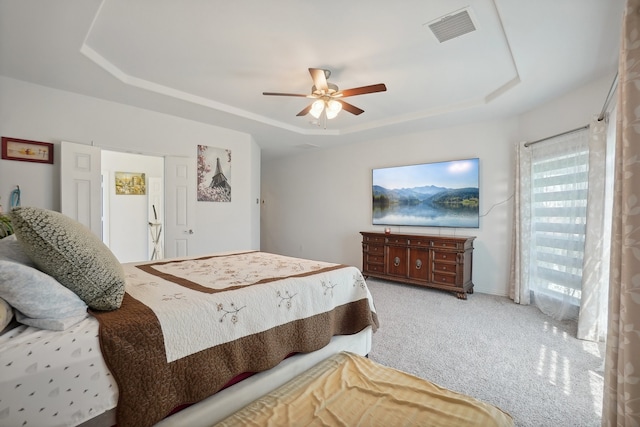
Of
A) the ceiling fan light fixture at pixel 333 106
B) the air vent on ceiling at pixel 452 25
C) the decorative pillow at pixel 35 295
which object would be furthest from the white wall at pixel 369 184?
the decorative pillow at pixel 35 295

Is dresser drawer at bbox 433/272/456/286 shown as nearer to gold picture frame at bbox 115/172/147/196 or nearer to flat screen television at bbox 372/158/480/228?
flat screen television at bbox 372/158/480/228

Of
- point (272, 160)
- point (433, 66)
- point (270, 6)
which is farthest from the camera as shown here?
point (272, 160)

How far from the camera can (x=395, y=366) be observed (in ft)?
7.28

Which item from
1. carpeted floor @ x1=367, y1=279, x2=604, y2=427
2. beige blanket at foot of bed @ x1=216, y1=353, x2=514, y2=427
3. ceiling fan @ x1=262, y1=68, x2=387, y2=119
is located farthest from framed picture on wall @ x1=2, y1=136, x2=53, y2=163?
carpeted floor @ x1=367, y1=279, x2=604, y2=427

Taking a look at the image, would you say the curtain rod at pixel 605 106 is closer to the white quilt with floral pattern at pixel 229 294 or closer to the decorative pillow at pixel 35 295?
the white quilt with floral pattern at pixel 229 294

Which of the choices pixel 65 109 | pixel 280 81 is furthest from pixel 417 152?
pixel 65 109

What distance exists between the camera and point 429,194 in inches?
184

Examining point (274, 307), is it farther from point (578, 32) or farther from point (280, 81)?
point (578, 32)

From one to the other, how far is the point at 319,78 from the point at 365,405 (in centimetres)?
246

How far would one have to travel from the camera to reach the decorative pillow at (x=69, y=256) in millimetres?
1131

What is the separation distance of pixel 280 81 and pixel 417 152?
2.73m

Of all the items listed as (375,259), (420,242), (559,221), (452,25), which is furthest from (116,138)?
(559,221)

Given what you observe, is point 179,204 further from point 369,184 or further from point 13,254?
point 369,184

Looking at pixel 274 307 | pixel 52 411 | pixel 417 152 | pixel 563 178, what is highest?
pixel 417 152
